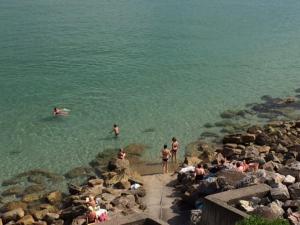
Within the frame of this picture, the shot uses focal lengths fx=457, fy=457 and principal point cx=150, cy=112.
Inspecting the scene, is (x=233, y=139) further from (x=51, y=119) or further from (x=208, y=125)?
(x=51, y=119)

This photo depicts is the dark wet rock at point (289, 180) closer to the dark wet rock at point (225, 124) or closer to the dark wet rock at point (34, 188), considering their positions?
the dark wet rock at point (34, 188)

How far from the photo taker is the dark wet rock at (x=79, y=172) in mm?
25500

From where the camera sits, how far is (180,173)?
901 inches

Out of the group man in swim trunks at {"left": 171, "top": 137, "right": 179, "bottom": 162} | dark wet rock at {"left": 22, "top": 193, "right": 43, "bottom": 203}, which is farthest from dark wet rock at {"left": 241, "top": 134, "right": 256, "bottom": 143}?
dark wet rock at {"left": 22, "top": 193, "right": 43, "bottom": 203}

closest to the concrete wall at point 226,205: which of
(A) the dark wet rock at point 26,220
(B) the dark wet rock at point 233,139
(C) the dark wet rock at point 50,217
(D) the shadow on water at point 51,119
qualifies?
(C) the dark wet rock at point 50,217

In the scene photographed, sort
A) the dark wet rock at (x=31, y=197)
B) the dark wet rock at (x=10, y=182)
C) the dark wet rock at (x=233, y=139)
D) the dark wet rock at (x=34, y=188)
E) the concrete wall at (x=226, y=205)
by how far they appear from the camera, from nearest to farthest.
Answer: the concrete wall at (x=226, y=205) < the dark wet rock at (x=31, y=197) < the dark wet rock at (x=34, y=188) < the dark wet rock at (x=10, y=182) < the dark wet rock at (x=233, y=139)

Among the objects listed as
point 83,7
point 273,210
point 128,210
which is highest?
point 83,7

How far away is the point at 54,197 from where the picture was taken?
75.5ft

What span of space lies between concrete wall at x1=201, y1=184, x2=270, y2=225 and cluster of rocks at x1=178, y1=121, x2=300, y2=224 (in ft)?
1.03

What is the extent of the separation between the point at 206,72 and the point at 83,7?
38.7m

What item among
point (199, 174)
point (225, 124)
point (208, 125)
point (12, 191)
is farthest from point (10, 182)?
point (225, 124)

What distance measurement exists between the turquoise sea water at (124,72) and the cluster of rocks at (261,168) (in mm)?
3292

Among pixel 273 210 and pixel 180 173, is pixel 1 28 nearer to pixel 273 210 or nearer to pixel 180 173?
pixel 180 173

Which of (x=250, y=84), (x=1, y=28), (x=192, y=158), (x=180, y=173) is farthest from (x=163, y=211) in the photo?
(x=1, y=28)
